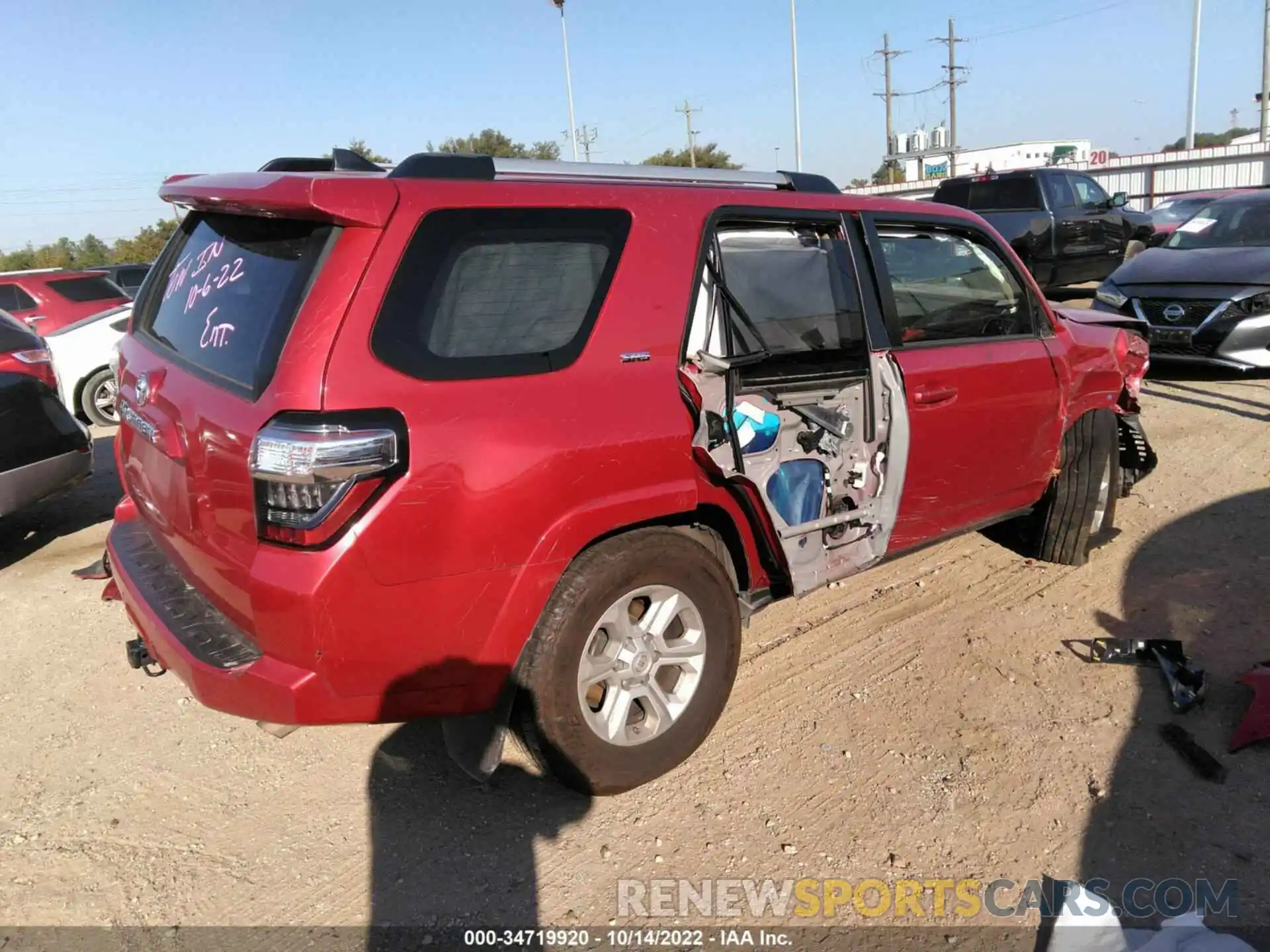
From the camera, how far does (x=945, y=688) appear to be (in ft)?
11.5

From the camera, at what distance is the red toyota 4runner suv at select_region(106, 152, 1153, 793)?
2.28 meters

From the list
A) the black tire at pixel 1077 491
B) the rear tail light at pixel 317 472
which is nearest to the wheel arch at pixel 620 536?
the rear tail light at pixel 317 472

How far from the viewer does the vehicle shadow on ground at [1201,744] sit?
2.54 m

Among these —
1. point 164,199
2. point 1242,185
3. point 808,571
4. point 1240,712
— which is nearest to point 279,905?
point 808,571

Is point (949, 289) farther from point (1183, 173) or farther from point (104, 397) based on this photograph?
point (1183, 173)

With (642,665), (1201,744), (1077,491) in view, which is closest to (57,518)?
(642,665)

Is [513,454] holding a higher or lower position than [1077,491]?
higher

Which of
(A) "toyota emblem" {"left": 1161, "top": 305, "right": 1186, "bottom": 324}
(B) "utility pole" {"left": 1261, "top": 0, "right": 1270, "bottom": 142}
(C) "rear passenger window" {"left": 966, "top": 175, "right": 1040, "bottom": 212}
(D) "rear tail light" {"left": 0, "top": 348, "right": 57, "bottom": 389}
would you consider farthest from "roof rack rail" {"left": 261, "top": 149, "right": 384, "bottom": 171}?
(B) "utility pole" {"left": 1261, "top": 0, "right": 1270, "bottom": 142}

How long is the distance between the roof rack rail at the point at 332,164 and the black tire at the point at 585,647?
1.50 m

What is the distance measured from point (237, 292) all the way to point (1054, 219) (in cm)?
1294

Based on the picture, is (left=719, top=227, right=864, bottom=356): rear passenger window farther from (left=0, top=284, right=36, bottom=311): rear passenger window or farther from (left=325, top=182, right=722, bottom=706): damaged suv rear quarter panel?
(left=0, top=284, right=36, bottom=311): rear passenger window

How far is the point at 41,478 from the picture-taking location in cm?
509

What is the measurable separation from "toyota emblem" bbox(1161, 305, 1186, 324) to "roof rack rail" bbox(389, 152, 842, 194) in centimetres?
618

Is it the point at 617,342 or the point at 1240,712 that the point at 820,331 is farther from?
the point at 1240,712
